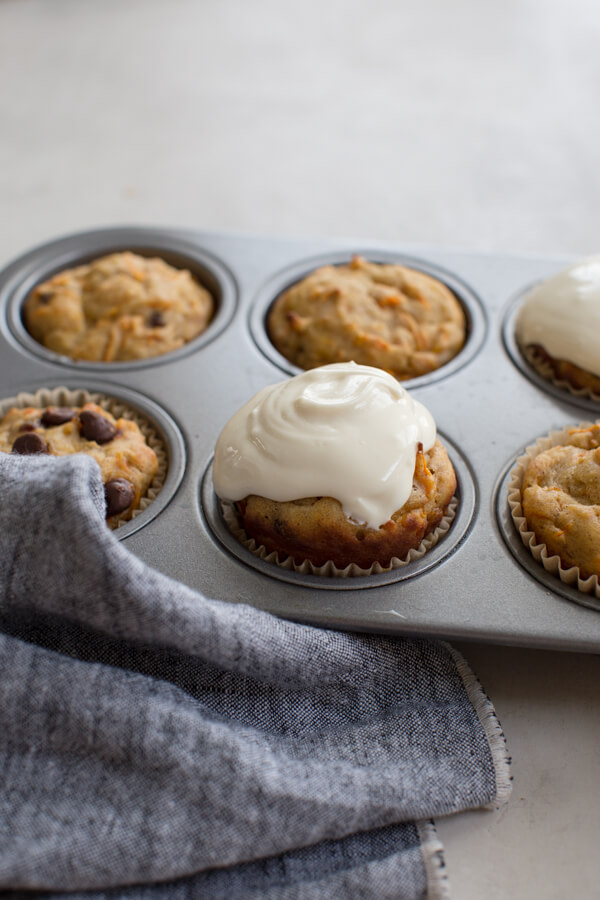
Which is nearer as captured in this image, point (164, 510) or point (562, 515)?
point (562, 515)

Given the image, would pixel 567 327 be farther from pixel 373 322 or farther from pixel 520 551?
pixel 520 551

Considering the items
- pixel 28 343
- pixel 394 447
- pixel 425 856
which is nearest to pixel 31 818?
pixel 425 856

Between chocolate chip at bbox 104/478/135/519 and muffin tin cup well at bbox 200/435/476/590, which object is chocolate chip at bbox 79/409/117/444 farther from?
muffin tin cup well at bbox 200/435/476/590

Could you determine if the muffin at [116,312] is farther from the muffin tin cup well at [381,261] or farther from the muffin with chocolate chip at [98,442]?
the muffin with chocolate chip at [98,442]

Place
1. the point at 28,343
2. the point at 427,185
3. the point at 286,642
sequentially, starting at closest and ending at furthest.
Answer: the point at 286,642, the point at 28,343, the point at 427,185

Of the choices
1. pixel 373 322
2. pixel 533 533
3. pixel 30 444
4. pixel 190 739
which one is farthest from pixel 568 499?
pixel 30 444

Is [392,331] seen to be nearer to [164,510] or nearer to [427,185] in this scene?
[164,510]

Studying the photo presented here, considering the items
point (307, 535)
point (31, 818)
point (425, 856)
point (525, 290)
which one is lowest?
point (31, 818)

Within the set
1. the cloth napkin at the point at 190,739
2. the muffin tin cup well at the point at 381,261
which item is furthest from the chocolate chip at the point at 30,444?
the muffin tin cup well at the point at 381,261
